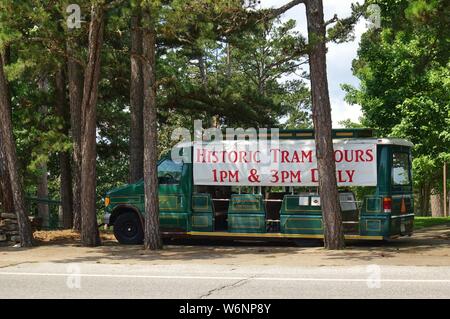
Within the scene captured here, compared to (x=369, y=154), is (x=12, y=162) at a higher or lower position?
higher

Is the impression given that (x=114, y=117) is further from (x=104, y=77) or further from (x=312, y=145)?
(x=312, y=145)

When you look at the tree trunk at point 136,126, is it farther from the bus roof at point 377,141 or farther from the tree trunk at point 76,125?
the bus roof at point 377,141

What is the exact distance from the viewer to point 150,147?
53.3 ft

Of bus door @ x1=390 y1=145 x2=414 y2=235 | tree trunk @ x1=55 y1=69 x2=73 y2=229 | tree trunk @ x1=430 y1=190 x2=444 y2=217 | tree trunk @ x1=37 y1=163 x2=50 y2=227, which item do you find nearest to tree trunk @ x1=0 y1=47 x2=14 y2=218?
tree trunk @ x1=55 y1=69 x2=73 y2=229

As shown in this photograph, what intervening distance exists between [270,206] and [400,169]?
3257 mm

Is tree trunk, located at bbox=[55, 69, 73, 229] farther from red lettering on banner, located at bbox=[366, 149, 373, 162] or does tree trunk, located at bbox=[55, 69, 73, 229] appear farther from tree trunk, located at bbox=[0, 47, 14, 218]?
red lettering on banner, located at bbox=[366, 149, 373, 162]

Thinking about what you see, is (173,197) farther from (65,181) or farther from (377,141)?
(65,181)

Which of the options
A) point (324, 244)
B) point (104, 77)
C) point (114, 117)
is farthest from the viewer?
point (114, 117)

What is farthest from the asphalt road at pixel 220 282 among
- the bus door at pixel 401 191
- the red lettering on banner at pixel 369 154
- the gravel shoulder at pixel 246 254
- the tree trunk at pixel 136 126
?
the tree trunk at pixel 136 126

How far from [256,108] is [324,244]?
1199cm

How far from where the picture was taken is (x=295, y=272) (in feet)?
39.3

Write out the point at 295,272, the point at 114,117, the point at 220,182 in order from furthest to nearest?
the point at 114,117 < the point at 220,182 < the point at 295,272

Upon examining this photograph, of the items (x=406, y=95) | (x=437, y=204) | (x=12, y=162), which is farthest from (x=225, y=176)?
(x=437, y=204)
